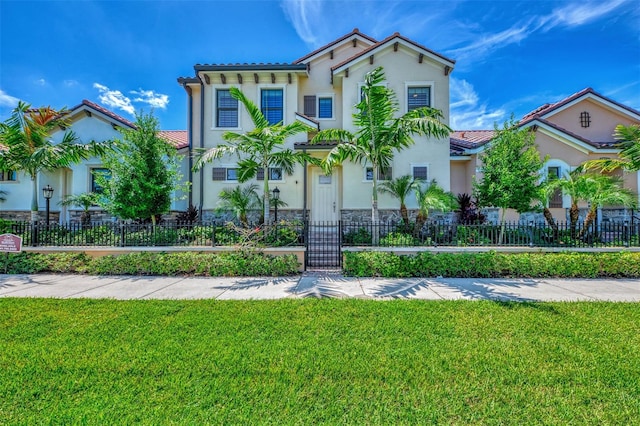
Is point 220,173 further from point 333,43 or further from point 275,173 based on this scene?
point 333,43

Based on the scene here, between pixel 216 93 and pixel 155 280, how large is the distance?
10564mm

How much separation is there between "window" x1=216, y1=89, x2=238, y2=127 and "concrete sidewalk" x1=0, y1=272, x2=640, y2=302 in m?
9.28

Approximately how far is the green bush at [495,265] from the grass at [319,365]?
9.34 ft

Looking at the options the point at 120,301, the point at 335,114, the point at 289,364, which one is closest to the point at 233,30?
the point at 335,114

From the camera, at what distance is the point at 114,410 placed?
2.53m

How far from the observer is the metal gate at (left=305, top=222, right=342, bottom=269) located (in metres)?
8.90

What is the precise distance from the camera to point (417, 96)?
13.9 metres

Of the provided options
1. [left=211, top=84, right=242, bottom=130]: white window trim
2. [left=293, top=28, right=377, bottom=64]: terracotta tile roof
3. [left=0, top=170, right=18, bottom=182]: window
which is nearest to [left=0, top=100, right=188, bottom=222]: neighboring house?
[left=0, top=170, right=18, bottom=182]: window

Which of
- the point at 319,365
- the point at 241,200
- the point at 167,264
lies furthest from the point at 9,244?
the point at 319,365

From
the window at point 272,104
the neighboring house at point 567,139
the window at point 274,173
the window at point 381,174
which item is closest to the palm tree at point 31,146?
the window at point 274,173

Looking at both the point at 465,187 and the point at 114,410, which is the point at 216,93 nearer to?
the point at 465,187

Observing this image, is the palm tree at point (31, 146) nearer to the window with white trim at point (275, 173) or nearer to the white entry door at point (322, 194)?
the window with white trim at point (275, 173)

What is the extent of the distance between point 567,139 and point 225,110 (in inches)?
677

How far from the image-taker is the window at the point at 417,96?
45.6 feet
